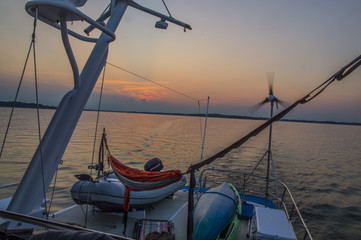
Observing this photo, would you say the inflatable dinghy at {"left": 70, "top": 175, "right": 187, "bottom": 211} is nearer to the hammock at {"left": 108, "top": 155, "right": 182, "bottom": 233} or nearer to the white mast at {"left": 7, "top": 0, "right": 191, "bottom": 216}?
the hammock at {"left": 108, "top": 155, "right": 182, "bottom": 233}

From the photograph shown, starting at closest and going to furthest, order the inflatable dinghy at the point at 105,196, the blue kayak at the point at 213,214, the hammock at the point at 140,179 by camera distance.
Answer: the blue kayak at the point at 213,214
the hammock at the point at 140,179
the inflatable dinghy at the point at 105,196

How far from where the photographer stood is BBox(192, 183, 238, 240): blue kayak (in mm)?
5379

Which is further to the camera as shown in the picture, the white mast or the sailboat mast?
the sailboat mast

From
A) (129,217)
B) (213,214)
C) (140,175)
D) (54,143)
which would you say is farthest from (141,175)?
(54,143)

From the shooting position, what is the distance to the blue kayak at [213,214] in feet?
17.6

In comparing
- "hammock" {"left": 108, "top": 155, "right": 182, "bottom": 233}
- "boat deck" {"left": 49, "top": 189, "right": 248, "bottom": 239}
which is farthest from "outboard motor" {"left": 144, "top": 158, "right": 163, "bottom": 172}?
"hammock" {"left": 108, "top": 155, "right": 182, "bottom": 233}

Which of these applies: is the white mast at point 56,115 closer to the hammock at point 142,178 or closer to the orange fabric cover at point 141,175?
the hammock at point 142,178

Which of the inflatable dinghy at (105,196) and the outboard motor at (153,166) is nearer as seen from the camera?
the inflatable dinghy at (105,196)

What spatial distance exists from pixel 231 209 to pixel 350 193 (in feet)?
54.1

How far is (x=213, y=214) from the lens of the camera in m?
5.75

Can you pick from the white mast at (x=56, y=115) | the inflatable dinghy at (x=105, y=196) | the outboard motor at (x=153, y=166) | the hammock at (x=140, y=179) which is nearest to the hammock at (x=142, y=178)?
the hammock at (x=140, y=179)

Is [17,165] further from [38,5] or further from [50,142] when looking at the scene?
[38,5]

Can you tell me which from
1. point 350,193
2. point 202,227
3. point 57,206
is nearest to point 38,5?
point 202,227

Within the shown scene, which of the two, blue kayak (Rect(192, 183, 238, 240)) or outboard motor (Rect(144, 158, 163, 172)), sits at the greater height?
outboard motor (Rect(144, 158, 163, 172))
